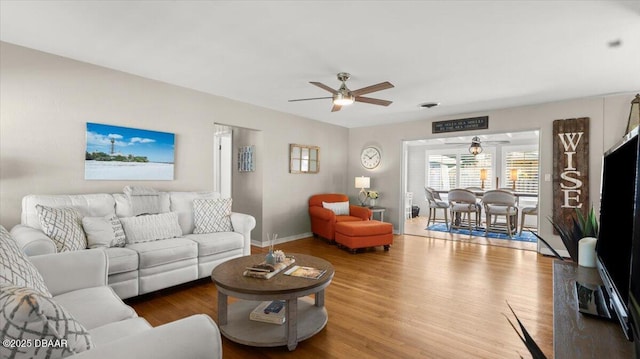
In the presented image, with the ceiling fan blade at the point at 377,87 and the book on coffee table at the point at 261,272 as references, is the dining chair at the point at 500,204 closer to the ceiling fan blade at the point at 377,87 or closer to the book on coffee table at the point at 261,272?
the ceiling fan blade at the point at 377,87

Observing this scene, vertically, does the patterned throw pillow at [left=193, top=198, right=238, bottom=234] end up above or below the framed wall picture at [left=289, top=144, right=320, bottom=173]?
below

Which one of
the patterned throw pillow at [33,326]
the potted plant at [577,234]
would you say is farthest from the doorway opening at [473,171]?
the patterned throw pillow at [33,326]

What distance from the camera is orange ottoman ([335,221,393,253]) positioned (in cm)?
456

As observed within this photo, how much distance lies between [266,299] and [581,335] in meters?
1.56

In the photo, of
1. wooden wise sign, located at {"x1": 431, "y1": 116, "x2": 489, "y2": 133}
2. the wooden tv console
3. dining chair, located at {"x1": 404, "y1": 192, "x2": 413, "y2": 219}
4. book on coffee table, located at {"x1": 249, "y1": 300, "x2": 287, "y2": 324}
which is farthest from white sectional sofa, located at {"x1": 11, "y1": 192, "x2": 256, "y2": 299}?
dining chair, located at {"x1": 404, "y1": 192, "x2": 413, "y2": 219}

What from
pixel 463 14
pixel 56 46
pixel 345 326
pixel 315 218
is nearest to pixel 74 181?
pixel 56 46

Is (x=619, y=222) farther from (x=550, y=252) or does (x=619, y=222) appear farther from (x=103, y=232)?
(x=550, y=252)

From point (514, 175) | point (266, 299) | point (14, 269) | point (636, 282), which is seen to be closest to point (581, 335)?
point (636, 282)

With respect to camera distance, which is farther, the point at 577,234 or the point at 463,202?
the point at 463,202

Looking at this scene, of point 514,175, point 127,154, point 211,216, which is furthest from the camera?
point 514,175

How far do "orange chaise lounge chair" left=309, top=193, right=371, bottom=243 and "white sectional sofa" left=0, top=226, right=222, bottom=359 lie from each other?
3678 mm

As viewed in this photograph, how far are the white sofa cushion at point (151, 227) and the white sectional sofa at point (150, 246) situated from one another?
69mm

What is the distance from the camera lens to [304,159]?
5.79m

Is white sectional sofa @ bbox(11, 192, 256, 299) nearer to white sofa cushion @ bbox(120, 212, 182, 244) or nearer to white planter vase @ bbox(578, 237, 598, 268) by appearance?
white sofa cushion @ bbox(120, 212, 182, 244)
